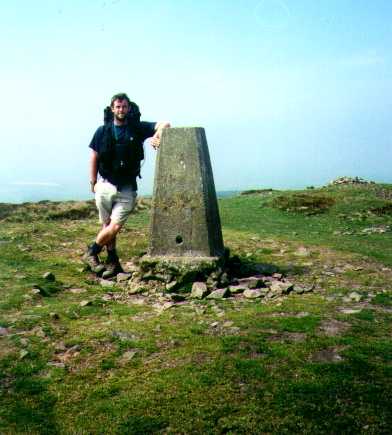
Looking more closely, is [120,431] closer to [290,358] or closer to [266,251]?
[290,358]

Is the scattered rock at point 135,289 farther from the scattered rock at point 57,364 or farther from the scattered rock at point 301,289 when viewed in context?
the scattered rock at point 57,364

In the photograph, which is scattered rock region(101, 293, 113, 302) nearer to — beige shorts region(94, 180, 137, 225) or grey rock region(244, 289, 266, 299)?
beige shorts region(94, 180, 137, 225)

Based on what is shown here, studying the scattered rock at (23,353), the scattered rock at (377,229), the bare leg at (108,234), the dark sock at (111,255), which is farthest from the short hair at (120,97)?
the scattered rock at (377,229)

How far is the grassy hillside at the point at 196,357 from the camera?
14.4 feet

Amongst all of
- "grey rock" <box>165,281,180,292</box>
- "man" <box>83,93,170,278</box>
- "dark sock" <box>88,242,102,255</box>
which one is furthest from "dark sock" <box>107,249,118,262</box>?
"grey rock" <box>165,281,180,292</box>

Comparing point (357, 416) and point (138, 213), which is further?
point (138, 213)

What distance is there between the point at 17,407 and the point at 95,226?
12.0 m

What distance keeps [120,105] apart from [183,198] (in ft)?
6.80

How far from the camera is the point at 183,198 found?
28.9 ft

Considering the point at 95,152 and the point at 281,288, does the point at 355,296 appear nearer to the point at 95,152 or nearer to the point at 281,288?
the point at 281,288

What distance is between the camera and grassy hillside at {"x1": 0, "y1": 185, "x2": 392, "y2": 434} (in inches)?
172

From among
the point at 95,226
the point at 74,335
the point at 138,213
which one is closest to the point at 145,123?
the point at 74,335

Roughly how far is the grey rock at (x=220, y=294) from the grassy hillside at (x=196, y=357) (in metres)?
0.18

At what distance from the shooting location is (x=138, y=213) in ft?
69.5
